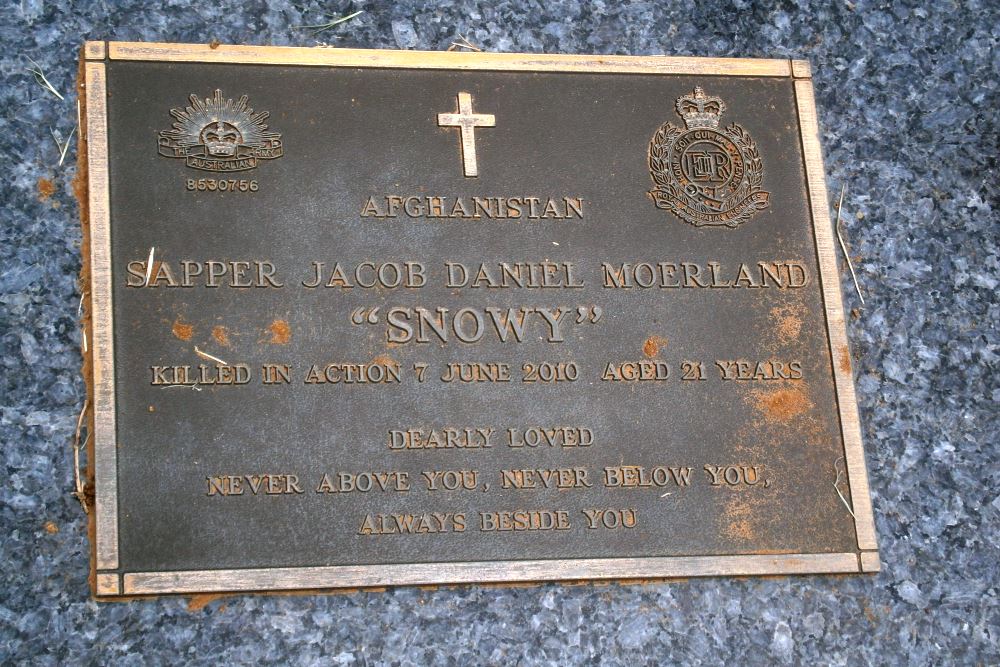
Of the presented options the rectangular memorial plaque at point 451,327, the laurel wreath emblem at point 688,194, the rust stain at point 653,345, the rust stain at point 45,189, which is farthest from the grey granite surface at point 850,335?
the rust stain at point 653,345

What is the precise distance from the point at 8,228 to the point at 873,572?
3.06 metres

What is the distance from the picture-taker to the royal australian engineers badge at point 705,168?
398cm

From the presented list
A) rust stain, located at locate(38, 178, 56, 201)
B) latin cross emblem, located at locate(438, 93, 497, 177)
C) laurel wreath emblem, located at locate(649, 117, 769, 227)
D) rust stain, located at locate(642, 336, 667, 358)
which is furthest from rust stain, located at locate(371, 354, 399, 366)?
rust stain, located at locate(38, 178, 56, 201)

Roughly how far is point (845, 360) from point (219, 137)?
227 cm

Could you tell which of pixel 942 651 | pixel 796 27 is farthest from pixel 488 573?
pixel 796 27

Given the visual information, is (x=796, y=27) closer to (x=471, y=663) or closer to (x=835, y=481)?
(x=835, y=481)

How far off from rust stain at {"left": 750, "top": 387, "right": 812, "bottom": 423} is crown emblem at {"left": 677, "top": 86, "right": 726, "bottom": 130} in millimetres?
996

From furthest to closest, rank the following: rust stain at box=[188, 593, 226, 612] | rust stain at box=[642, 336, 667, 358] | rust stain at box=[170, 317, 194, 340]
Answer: rust stain at box=[642, 336, 667, 358] → rust stain at box=[170, 317, 194, 340] → rust stain at box=[188, 593, 226, 612]

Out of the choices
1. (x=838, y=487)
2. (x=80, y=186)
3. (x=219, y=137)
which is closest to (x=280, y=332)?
(x=219, y=137)

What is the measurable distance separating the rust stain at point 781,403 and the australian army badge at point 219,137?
1.83 metres

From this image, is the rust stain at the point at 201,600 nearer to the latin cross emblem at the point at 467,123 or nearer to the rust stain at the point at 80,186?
the rust stain at the point at 80,186

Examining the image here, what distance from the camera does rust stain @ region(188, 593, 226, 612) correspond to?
344cm

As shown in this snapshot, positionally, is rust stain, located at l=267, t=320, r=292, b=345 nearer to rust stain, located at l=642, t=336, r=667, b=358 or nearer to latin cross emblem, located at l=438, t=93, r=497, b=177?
latin cross emblem, located at l=438, t=93, r=497, b=177

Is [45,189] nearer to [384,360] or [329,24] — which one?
[329,24]
